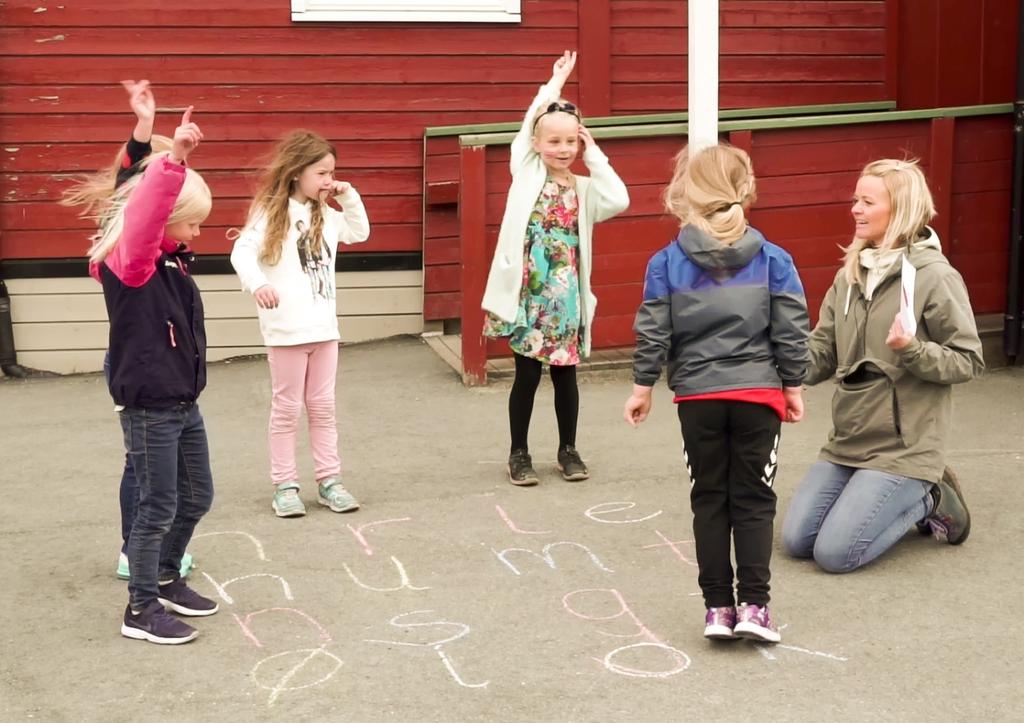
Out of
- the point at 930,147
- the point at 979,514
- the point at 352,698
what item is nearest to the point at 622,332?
the point at 930,147

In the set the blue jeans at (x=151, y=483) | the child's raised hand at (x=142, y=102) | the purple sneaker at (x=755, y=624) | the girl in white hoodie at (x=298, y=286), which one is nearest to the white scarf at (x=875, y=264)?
the purple sneaker at (x=755, y=624)

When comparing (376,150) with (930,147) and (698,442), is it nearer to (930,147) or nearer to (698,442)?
(930,147)

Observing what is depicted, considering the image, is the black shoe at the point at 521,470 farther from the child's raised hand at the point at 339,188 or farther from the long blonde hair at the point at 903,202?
the long blonde hair at the point at 903,202

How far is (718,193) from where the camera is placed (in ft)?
14.5

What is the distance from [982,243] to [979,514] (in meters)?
3.38

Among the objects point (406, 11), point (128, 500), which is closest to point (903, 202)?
point (128, 500)

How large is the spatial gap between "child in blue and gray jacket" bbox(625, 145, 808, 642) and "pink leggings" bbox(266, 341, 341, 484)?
6.55 feet

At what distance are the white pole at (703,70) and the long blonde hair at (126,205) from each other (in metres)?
3.09

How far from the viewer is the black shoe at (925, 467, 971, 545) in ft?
17.6

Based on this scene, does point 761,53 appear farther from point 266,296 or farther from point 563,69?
point 266,296

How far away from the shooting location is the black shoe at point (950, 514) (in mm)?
5367

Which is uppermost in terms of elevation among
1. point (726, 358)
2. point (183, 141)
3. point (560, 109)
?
point (560, 109)

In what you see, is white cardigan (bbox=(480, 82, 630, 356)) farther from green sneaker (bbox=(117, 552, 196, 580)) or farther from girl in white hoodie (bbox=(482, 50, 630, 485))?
green sneaker (bbox=(117, 552, 196, 580))

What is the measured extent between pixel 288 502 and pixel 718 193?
2.47 metres
